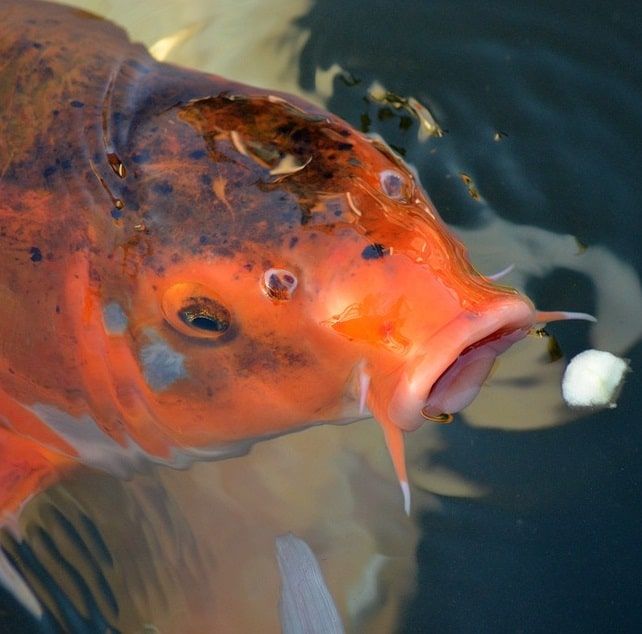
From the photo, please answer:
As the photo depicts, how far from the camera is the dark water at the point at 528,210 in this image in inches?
92.6

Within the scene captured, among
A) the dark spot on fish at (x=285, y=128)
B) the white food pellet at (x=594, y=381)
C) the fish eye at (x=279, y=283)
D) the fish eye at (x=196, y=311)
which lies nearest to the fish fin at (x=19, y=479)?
the fish eye at (x=196, y=311)

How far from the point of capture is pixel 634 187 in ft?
9.00

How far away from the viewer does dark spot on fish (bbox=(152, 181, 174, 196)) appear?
188 centimetres

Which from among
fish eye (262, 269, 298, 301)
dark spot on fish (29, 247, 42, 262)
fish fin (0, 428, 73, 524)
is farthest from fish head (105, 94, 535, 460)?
fish fin (0, 428, 73, 524)

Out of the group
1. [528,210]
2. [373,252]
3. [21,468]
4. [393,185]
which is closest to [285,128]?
[393,185]

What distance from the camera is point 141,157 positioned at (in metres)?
1.94

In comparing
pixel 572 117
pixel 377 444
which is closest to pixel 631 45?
pixel 572 117

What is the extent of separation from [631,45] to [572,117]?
31cm

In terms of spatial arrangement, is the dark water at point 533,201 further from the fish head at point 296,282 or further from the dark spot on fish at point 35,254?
the dark spot on fish at point 35,254

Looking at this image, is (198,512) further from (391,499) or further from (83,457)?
(391,499)

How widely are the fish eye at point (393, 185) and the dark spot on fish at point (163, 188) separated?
42 centimetres

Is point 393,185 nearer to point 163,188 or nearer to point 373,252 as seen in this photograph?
point 373,252

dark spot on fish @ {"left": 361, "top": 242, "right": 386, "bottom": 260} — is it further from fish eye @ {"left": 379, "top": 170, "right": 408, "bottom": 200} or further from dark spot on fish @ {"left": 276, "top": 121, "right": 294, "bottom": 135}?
dark spot on fish @ {"left": 276, "top": 121, "right": 294, "bottom": 135}

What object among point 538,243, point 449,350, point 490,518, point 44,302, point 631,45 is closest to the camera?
point 449,350
